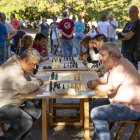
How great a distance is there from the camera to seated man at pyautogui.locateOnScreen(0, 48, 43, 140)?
2951mm

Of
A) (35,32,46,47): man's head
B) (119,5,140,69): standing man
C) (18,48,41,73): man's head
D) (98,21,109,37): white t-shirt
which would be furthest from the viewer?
(98,21,109,37): white t-shirt

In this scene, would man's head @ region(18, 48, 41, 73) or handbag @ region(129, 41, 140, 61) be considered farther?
handbag @ region(129, 41, 140, 61)

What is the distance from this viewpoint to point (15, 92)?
3.05 meters

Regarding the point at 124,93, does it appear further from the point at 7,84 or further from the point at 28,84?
the point at 7,84

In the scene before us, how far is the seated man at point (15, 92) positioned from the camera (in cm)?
295

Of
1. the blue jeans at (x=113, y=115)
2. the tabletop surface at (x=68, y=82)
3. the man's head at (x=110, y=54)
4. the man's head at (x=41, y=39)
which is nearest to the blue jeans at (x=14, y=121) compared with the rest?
the tabletop surface at (x=68, y=82)

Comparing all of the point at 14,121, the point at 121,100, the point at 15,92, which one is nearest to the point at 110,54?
the point at 121,100

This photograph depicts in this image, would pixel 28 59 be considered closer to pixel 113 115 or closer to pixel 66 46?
pixel 113 115

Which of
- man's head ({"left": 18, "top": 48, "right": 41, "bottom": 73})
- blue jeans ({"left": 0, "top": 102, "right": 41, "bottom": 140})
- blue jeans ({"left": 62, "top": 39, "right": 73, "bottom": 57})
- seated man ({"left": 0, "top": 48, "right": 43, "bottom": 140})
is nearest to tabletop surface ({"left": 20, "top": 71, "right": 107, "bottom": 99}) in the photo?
seated man ({"left": 0, "top": 48, "right": 43, "bottom": 140})

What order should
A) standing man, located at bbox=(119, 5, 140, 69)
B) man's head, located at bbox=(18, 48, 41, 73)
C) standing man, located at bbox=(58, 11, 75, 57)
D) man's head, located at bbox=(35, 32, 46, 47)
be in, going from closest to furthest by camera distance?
man's head, located at bbox=(18, 48, 41, 73) < standing man, located at bbox=(119, 5, 140, 69) < man's head, located at bbox=(35, 32, 46, 47) < standing man, located at bbox=(58, 11, 75, 57)

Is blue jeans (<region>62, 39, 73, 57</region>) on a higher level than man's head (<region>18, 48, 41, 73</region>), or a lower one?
lower

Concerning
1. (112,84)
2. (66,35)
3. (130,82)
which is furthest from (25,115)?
(66,35)

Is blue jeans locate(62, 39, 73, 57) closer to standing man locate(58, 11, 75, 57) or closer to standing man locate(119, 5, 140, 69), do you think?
standing man locate(58, 11, 75, 57)

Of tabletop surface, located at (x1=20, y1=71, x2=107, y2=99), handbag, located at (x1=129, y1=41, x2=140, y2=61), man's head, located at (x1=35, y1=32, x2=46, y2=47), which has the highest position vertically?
man's head, located at (x1=35, y1=32, x2=46, y2=47)
